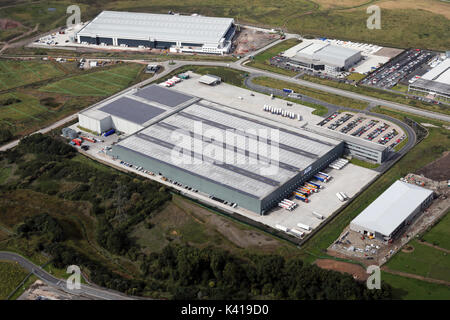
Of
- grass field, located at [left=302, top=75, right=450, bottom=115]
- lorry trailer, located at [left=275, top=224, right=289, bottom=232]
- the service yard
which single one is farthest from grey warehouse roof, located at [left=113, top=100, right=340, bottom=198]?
grass field, located at [left=302, top=75, right=450, bottom=115]

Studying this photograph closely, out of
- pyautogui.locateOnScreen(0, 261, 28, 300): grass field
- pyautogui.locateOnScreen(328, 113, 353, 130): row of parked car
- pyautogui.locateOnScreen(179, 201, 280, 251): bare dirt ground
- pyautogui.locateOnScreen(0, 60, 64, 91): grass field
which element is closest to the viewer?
pyautogui.locateOnScreen(0, 261, 28, 300): grass field

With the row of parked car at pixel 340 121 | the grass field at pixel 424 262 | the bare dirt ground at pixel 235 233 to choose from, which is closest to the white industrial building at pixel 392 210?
A: the grass field at pixel 424 262

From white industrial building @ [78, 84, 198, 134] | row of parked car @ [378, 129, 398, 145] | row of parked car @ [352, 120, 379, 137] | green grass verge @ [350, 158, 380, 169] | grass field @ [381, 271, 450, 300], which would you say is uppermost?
white industrial building @ [78, 84, 198, 134]

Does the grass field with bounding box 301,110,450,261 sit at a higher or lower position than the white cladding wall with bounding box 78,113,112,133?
lower

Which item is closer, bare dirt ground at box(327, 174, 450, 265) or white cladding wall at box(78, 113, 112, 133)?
bare dirt ground at box(327, 174, 450, 265)

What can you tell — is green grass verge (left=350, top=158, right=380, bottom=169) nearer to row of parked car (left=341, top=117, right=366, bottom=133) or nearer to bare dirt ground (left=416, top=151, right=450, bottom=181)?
bare dirt ground (left=416, top=151, right=450, bottom=181)

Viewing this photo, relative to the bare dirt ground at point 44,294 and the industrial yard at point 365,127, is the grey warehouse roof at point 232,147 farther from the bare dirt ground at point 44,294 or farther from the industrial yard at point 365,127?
the bare dirt ground at point 44,294
